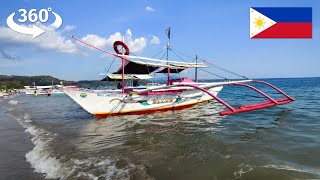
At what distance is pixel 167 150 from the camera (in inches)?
396

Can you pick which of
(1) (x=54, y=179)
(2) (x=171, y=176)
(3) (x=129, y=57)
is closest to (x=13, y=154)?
(1) (x=54, y=179)

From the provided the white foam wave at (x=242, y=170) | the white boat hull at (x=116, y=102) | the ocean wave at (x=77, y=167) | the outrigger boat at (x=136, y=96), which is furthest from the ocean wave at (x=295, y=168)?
the white boat hull at (x=116, y=102)

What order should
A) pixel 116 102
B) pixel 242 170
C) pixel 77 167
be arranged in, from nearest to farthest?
pixel 242 170, pixel 77 167, pixel 116 102

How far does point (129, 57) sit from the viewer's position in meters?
19.6

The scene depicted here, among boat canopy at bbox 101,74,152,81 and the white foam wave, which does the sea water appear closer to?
the white foam wave

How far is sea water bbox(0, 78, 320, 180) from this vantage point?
784 centimetres

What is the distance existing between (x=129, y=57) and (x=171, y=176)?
1304 cm

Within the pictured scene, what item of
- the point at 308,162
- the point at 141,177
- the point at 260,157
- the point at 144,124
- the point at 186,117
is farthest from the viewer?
the point at 186,117

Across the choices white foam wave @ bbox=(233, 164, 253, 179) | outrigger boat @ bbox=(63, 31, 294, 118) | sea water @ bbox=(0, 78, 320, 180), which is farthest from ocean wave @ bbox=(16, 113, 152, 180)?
outrigger boat @ bbox=(63, 31, 294, 118)

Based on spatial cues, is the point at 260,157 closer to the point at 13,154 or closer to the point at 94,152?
the point at 94,152

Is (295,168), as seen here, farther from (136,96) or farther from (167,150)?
(136,96)

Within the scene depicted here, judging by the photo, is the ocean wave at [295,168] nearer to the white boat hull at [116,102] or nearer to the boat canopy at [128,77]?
the white boat hull at [116,102]

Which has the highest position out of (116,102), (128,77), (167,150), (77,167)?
(128,77)

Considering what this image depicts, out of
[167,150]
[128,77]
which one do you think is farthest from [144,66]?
[167,150]
